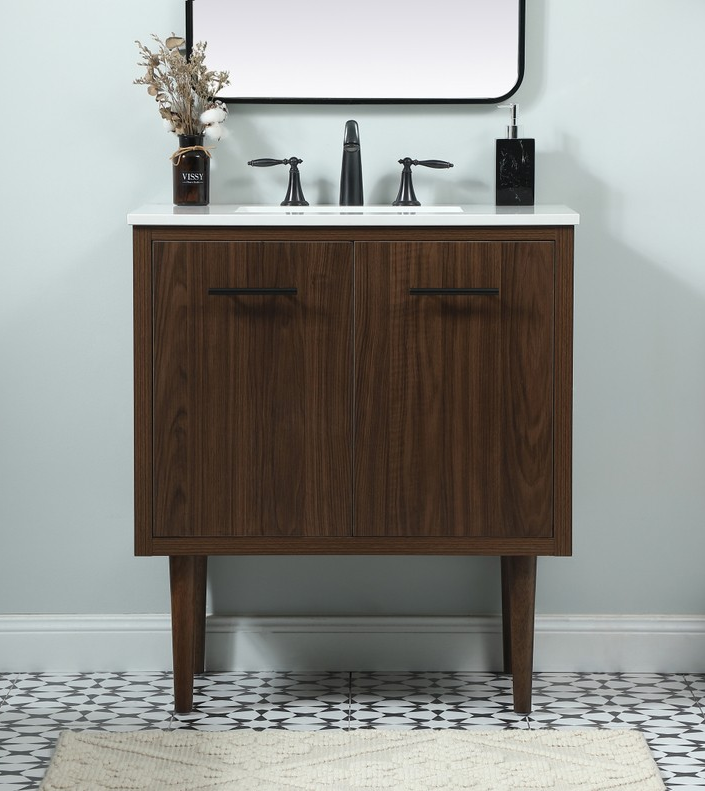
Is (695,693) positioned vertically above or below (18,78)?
below

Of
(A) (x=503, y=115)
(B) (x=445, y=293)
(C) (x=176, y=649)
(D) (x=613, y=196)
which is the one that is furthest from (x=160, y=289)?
(D) (x=613, y=196)

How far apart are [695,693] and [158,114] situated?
1654 mm

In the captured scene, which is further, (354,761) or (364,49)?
(364,49)

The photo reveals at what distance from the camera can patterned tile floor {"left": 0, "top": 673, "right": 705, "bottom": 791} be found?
2.05 m

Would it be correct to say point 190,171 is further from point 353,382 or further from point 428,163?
point 353,382

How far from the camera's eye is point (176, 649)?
2.08 m

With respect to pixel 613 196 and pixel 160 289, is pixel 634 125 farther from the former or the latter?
pixel 160 289

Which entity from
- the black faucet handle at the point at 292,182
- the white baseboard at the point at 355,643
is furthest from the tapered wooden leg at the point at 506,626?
the black faucet handle at the point at 292,182

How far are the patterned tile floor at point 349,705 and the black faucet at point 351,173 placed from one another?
101 cm

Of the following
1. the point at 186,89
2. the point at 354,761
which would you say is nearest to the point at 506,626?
the point at 354,761

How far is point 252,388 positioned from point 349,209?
44cm

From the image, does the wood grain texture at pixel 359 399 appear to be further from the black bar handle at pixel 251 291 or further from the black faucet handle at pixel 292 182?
the black faucet handle at pixel 292 182

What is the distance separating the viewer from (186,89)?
7.11ft

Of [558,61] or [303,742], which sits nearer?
[303,742]
